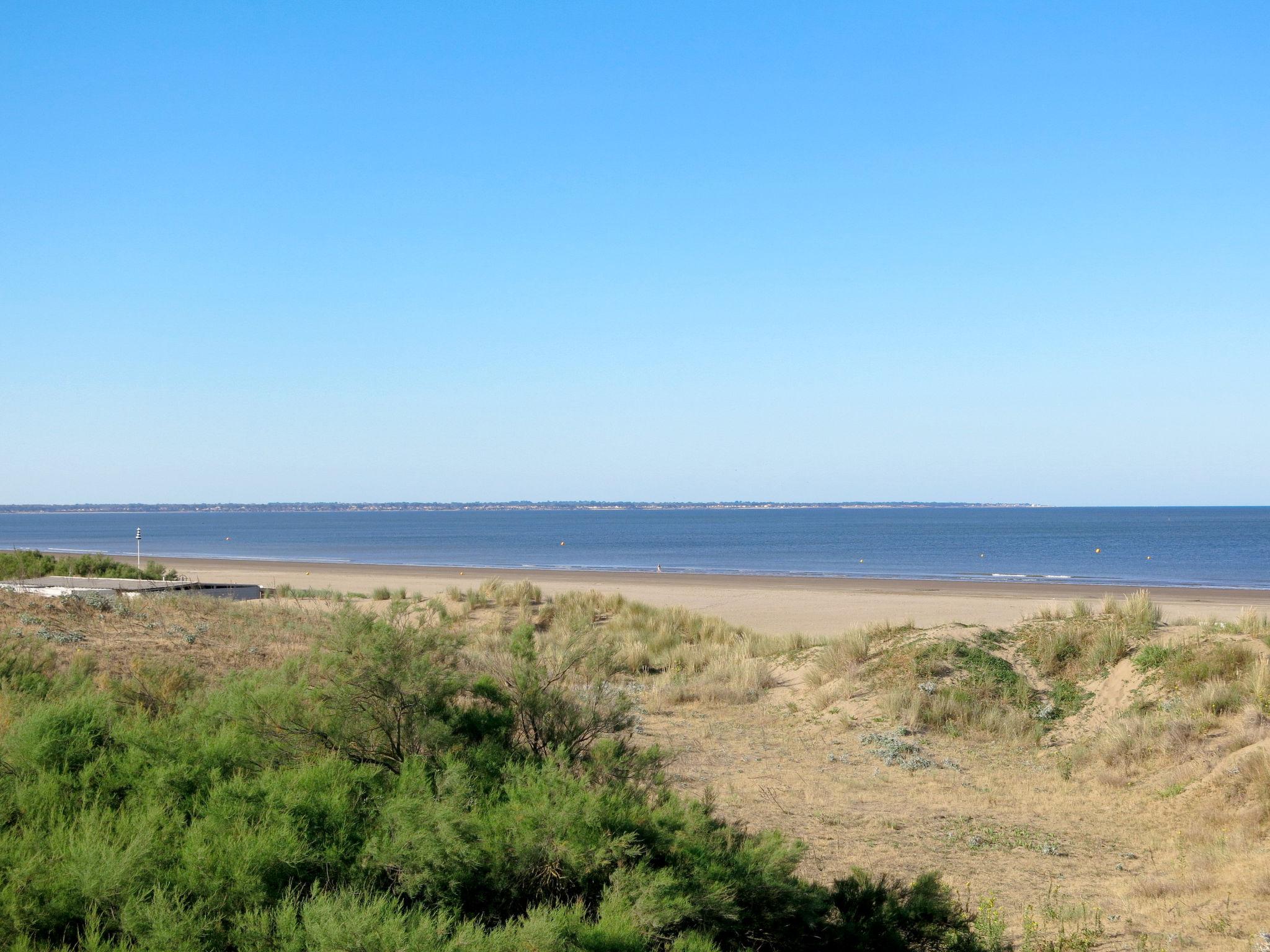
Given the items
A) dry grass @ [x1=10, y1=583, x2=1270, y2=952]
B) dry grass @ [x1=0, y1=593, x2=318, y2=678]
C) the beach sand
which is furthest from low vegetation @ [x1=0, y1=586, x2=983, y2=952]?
the beach sand

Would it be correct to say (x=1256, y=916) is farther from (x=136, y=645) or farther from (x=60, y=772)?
(x=136, y=645)

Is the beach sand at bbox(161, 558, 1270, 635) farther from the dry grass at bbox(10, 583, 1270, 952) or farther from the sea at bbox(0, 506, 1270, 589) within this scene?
the dry grass at bbox(10, 583, 1270, 952)

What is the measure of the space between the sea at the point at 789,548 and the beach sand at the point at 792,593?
17.2ft

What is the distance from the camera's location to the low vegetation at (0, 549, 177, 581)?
89.8 feet

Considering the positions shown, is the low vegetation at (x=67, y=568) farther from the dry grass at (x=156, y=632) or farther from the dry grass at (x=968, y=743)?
the dry grass at (x=156, y=632)

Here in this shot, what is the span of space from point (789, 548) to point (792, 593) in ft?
145

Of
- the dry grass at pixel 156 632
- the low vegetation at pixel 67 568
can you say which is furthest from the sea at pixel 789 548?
the dry grass at pixel 156 632

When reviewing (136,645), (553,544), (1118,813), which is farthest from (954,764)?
(553,544)

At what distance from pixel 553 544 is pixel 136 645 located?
7798 cm

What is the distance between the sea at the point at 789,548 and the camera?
54.3 meters

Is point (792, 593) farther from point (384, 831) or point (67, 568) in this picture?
point (384, 831)

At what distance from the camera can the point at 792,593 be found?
39.0 metres

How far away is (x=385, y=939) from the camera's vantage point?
3.66 metres

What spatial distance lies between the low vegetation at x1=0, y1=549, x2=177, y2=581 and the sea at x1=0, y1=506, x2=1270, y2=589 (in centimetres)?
2821
